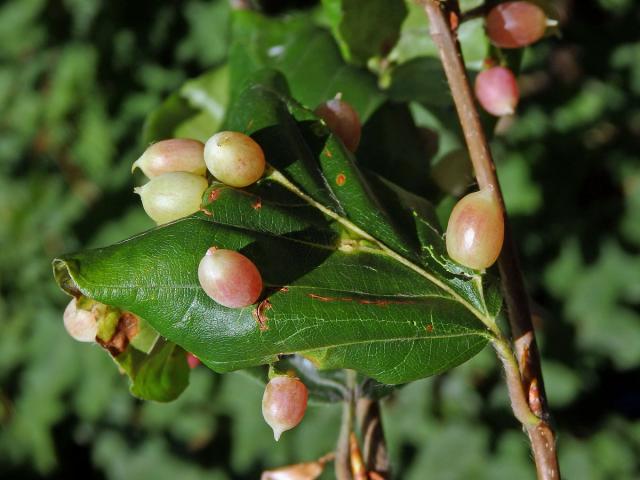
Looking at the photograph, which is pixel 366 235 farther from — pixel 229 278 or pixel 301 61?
pixel 301 61

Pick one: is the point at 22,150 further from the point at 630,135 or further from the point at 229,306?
the point at 229,306

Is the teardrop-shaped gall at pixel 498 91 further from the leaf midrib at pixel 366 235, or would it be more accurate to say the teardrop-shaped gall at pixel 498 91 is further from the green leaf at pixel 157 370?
the green leaf at pixel 157 370

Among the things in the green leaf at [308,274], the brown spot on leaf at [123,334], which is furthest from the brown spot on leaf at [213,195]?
the brown spot on leaf at [123,334]

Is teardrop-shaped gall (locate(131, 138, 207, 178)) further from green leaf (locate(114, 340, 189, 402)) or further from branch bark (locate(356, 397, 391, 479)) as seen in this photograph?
branch bark (locate(356, 397, 391, 479))

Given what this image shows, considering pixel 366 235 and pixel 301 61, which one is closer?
pixel 366 235

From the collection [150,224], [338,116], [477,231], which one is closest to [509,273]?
[477,231]
